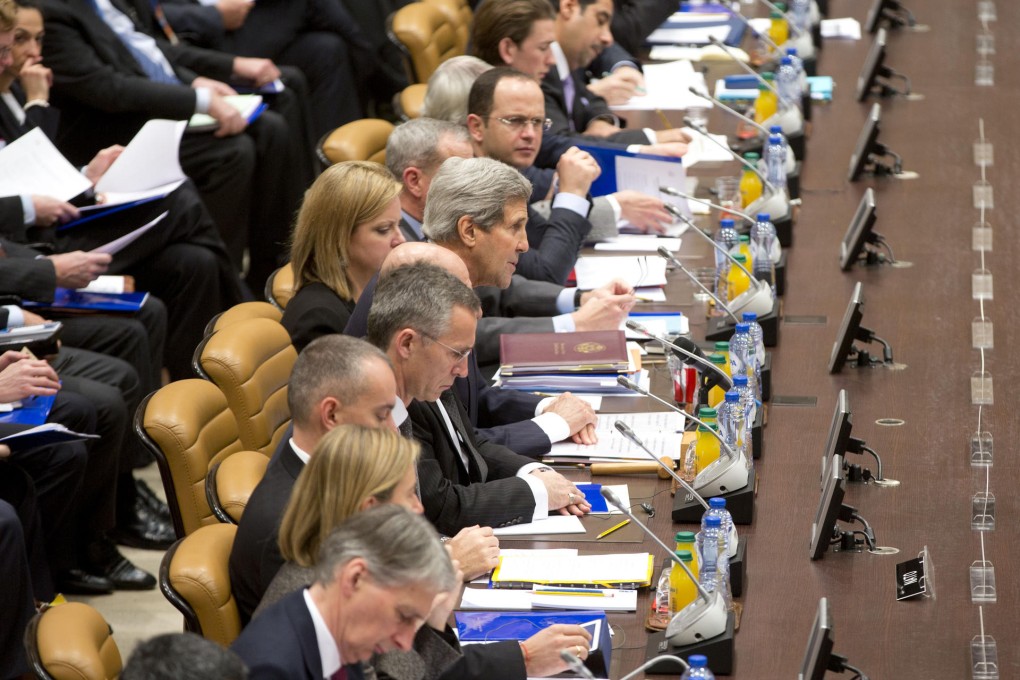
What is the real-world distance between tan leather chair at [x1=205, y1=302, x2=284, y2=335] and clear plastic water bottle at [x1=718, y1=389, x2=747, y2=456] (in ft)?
4.01

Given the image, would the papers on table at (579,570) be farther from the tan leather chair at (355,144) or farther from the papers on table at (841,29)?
the papers on table at (841,29)

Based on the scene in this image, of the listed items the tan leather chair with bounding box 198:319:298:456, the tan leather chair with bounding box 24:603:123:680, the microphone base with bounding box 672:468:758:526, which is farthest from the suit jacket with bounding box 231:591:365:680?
the tan leather chair with bounding box 198:319:298:456

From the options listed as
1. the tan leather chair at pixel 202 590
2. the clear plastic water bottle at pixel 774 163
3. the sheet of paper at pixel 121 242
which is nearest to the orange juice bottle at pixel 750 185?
the clear plastic water bottle at pixel 774 163

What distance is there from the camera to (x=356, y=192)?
160 inches

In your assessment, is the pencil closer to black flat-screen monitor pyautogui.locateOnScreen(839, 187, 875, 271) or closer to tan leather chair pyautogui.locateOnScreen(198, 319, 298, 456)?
tan leather chair pyautogui.locateOnScreen(198, 319, 298, 456)

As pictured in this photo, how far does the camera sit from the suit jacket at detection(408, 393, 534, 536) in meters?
3.33

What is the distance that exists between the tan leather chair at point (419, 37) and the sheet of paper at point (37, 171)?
198 centimetres

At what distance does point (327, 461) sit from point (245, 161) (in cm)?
375

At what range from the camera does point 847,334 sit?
401cm

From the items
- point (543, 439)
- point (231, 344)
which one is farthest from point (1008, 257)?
point (231, 344)

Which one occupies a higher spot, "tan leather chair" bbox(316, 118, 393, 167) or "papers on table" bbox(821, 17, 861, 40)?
"tan leather chair" bbox(316, 118, 393, 167)

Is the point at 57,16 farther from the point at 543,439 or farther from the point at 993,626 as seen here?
the point at 993,626

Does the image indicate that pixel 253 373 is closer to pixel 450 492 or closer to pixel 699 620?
pixel 450 492

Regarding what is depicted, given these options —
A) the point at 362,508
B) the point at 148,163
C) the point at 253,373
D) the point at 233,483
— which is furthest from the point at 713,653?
the point at 148,163
